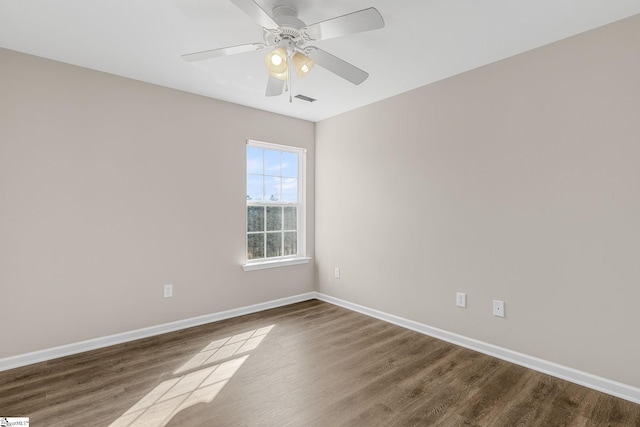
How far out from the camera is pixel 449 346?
293cm

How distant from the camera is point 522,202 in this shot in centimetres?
258

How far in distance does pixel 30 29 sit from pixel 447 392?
12.7ft

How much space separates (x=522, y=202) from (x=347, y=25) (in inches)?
77.5

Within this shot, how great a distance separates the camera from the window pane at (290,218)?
14.3 feet

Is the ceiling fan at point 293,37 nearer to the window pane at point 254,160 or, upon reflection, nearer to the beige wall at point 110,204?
the beige wall at point 110,204

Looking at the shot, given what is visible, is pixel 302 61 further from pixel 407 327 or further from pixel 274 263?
pixel 407 327

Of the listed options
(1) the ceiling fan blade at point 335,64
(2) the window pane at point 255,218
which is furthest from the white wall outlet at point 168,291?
(1) the ceiling fan blade at point 335,64

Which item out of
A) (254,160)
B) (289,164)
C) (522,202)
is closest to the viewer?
(522,202)

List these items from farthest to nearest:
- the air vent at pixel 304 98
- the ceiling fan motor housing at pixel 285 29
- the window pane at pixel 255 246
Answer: the window pane at pixel 255 246, the air vent at pixel 304 98, the ceiling fan motor housing at pixel 285 29

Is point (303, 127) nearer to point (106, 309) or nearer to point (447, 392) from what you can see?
point (106, 309)

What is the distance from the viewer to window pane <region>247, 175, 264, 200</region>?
3.96 m

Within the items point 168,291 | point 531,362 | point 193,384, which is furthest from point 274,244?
point 531,362

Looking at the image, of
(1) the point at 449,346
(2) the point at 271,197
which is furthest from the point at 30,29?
(1) the point at 449,346

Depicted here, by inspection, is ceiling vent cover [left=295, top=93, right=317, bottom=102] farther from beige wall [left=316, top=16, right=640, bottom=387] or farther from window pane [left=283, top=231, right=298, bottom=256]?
window pane [left=283, top=231, right=298, bottom=256]
